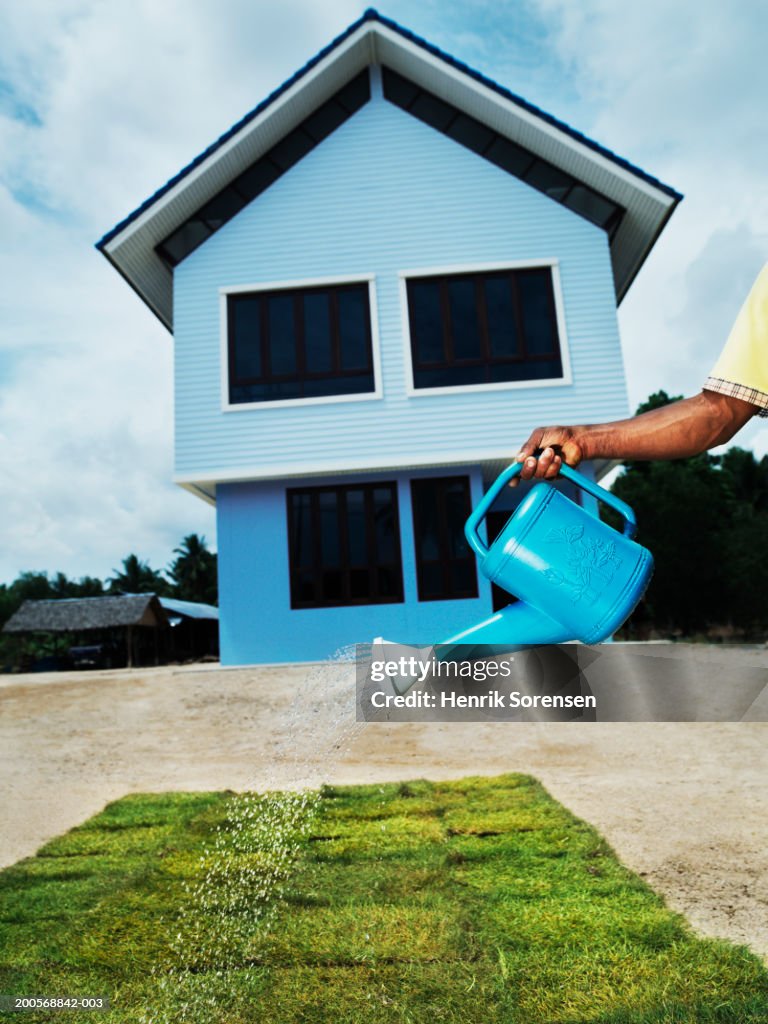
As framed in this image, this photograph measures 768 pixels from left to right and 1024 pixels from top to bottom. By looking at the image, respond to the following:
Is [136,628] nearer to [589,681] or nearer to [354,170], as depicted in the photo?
[354,170]

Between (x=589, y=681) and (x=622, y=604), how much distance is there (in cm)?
19

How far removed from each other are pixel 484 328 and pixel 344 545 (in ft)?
13.1

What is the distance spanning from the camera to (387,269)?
45.1 ft

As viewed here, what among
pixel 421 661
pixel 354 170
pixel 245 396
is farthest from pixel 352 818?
pixel 354 170

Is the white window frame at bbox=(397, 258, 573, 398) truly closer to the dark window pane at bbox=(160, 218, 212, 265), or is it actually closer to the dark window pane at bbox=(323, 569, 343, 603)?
the dark window pane at bbox=(323, 569, 343, 603)

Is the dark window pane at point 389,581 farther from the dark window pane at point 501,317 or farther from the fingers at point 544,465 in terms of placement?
the fingers at point 544,465

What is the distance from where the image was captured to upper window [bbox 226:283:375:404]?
1364 cm

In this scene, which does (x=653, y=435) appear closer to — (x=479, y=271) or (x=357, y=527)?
(x=357, y=527)

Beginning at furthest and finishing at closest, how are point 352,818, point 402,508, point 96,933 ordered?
point 402,508, point 352,818, point 96,933

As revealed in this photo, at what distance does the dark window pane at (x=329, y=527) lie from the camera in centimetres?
1359

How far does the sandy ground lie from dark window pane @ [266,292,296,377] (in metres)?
5.08

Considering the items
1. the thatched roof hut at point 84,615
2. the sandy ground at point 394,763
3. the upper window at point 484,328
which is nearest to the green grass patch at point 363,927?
the sandy ground at point 394,763

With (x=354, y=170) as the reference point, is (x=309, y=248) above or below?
below

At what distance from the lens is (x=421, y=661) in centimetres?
170
